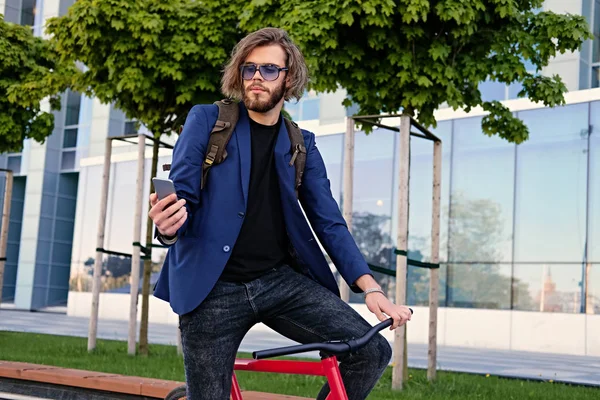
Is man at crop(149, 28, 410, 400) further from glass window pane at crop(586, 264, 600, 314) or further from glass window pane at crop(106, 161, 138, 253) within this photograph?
glass window pane at crop(106, 161, 138, 253)

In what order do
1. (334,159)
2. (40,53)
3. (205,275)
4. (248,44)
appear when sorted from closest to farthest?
(205,275) < (248,44) < (40,53) < (334,159)

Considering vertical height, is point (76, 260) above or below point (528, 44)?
below

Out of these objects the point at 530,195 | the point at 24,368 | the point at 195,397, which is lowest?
the point at 24,368

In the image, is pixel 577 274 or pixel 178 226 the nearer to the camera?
pixel 178 226

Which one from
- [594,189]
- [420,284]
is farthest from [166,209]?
[420,284]

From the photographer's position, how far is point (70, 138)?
3281 cm

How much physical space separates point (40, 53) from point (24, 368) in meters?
7.60

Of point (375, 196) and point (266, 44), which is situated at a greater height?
point (375, 196)

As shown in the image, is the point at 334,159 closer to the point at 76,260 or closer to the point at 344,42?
the point at 76,260

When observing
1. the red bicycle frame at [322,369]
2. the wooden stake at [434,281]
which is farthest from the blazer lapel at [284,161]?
the wooden stake at [434,281]

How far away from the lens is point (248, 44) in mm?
3088

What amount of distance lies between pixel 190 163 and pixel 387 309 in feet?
2.76

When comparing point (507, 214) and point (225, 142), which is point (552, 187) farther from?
point (225, 142)

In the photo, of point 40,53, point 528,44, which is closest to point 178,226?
point 528,44
